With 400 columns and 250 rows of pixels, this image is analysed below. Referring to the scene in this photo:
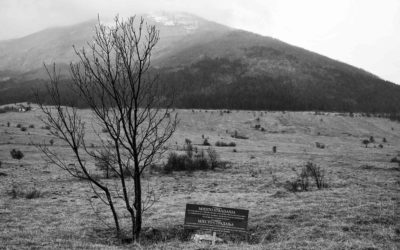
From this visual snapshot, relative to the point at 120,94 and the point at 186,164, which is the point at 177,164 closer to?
the point at 186,164

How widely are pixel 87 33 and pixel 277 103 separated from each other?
14439 cm

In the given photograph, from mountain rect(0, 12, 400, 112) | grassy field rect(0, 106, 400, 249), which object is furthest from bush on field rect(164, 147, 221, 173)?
mountain rect(0, 12, 400, 112)

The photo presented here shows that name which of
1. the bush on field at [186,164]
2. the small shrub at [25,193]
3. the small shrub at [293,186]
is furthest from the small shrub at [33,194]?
the small shrub at [293,186]

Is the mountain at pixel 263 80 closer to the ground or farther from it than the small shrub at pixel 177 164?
farther from it

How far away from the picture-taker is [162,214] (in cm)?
1000

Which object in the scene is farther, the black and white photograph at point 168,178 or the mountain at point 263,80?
the mountain at point 263,80

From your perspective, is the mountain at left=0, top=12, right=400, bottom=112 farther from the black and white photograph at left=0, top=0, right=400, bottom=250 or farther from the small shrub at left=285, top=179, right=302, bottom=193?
the small shrub at left=285, top=179, right=302, bottom=193

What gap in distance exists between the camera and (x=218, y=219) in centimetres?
733

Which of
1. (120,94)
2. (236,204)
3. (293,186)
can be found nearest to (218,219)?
(120,94)

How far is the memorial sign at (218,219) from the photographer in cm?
730

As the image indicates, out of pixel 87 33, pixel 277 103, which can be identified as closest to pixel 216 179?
pixel 277 103

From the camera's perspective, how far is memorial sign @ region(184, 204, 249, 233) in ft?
23.9

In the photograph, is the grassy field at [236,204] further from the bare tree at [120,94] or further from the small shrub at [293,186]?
the bare tree at [120,94]

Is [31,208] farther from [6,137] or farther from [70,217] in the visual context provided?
[6,137]
